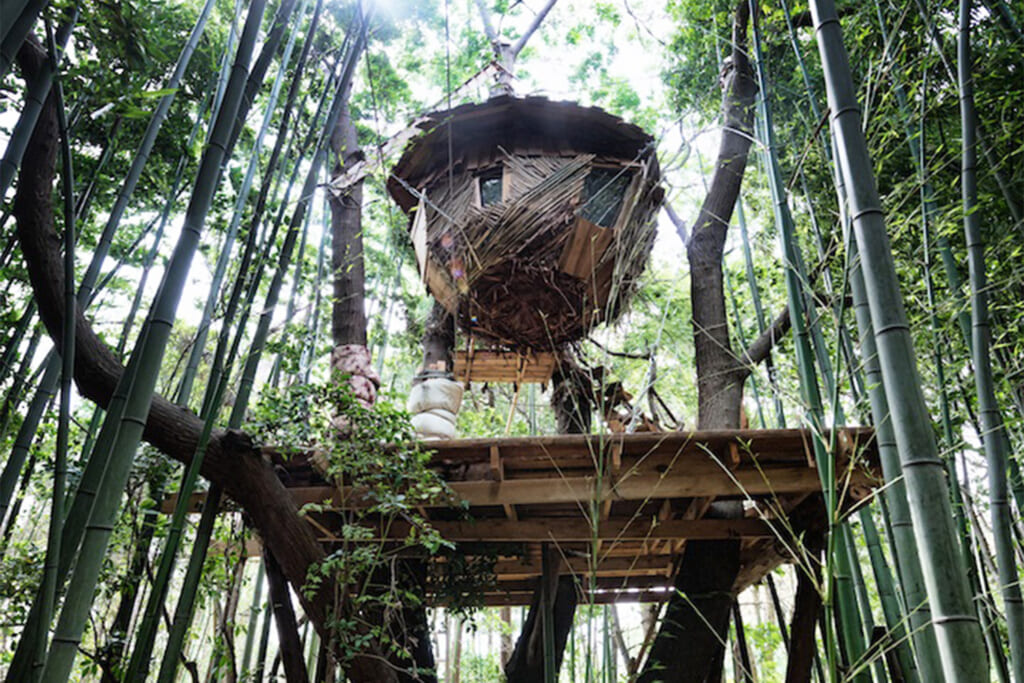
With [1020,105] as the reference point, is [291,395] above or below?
below

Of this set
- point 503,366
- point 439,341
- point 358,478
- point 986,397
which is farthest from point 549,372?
point 986,397

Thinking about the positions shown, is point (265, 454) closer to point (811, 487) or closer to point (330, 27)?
point (811, 487)

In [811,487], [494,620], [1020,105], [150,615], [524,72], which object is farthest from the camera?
[524,72]

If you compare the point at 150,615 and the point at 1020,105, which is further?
the point at 1020,105

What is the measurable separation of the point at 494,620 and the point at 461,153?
4262 mm

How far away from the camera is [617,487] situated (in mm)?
2619

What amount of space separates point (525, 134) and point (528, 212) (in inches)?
26.1

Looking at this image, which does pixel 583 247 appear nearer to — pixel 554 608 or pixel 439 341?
pixel 439 341

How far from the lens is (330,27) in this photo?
4.43 metres

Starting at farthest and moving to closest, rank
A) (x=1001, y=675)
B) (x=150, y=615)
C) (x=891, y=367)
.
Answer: (x=1001, y=675) < (x=150, y=615) < (x=891, y=367)

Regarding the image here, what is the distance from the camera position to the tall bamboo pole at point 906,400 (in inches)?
29.2

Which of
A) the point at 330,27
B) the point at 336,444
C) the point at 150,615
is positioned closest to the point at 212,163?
the point at 150,615

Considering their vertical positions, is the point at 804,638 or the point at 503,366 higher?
the point at 503,366

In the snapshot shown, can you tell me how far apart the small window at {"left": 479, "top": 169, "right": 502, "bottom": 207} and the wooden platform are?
1.45m
